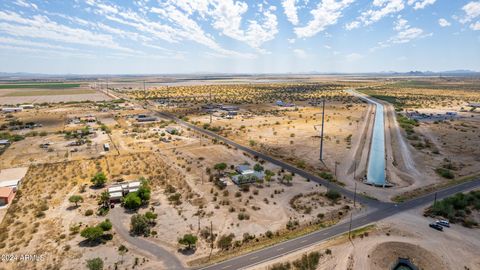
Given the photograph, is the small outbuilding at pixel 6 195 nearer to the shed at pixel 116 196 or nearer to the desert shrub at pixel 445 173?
the shed at pixel 116 196

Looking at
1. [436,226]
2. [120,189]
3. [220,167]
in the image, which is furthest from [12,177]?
[436,226]

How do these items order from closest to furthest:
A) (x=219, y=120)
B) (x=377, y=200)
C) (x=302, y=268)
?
(x=302, y=268)
(x=377, y=200)
(x=219, y=120)

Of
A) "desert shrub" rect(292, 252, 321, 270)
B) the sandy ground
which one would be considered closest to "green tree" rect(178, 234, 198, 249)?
the sandy ground

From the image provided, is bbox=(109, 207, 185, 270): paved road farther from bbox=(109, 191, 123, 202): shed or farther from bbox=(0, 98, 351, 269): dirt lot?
bbox=(109, 191, 123, 202): shed

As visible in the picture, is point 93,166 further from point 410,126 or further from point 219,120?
point 410,126

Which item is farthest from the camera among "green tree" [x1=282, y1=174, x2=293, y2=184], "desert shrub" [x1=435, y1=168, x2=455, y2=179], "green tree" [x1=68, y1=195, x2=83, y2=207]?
"desert shrub" [x1=435, y1=168, x2=455, y2=179]

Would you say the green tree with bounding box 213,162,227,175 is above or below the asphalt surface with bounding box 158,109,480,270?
above

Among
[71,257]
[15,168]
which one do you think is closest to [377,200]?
→ [71,257]

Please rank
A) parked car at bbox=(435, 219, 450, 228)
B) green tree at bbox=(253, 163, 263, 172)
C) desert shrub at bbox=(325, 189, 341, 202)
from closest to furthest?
parked car at bbox=(435, 219, 450, 228) → desert shrub at bbox=(325, 189, 341, 202) → green tree at bbox=(253, 163, 263, 172)
